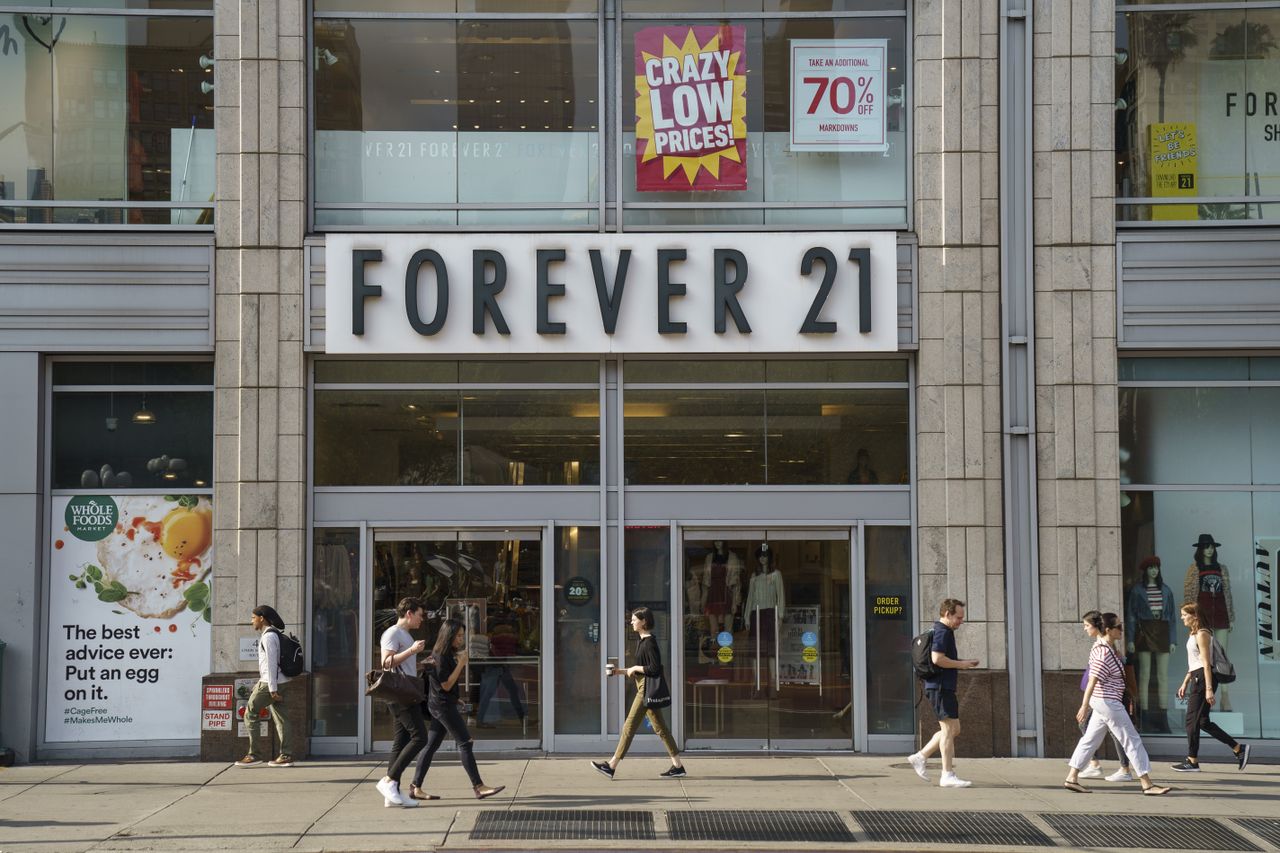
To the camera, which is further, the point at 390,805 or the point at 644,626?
the point at 644,626

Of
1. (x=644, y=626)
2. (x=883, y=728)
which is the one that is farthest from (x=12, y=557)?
(x=883, y=728)

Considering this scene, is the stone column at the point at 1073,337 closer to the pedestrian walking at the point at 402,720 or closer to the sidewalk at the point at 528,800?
the sidewalk at the point at 528,800

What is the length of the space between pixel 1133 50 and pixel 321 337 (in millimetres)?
9010

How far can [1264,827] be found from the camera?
10750mm

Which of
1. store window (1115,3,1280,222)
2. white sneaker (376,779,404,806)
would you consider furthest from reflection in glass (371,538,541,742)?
store window (1115,3,1280,222)

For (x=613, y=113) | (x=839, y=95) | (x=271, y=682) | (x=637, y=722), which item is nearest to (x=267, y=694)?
(x=271, y=682)

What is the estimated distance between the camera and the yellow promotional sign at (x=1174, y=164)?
14.5m

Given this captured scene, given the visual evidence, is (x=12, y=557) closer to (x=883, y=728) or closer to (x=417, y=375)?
(x=417, y=375)

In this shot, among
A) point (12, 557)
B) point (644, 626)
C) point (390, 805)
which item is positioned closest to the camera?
point (390, 805)

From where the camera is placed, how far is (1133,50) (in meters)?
14.6

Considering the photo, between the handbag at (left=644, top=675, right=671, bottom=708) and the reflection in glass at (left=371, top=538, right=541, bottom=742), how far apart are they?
2.15m

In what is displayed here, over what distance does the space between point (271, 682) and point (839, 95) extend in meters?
8.29

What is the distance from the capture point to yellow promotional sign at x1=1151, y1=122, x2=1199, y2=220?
14.5 metres

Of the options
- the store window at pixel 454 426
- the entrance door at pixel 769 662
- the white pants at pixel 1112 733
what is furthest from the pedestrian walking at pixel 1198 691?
the store window at pixel 454 426
